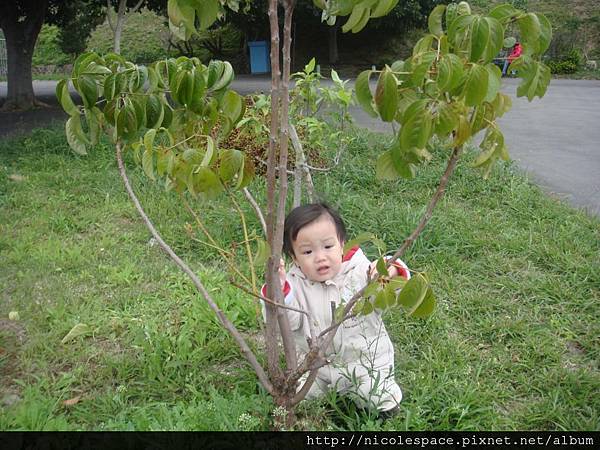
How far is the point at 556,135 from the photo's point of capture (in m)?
7.68

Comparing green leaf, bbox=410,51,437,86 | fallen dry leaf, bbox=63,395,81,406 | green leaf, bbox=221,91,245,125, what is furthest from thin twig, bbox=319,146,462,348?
fallen dry leaf, bbox=63,395,81,406

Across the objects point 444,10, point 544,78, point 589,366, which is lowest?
point 589,366

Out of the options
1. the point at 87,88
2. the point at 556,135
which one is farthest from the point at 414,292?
the point at 556,135

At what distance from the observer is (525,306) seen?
9.75ft

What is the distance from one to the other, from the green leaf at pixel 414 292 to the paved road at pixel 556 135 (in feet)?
11.2

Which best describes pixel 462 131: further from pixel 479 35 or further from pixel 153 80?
pixel 153 80

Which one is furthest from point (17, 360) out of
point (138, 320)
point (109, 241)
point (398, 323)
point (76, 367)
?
point (398, 323)

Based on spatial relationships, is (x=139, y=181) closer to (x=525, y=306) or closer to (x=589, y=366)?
(x=525, y=306)

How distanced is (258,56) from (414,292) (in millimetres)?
19413

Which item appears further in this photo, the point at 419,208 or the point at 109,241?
the point at 419,208

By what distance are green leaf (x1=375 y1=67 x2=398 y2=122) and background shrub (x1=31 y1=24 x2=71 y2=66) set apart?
25.9 meters

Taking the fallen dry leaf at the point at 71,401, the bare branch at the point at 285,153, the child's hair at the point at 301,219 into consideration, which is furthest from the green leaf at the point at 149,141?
the fallen dry leaf at the point at 71,401

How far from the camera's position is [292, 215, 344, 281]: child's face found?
6.82ft

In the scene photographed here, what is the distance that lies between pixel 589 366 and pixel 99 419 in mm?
2076
